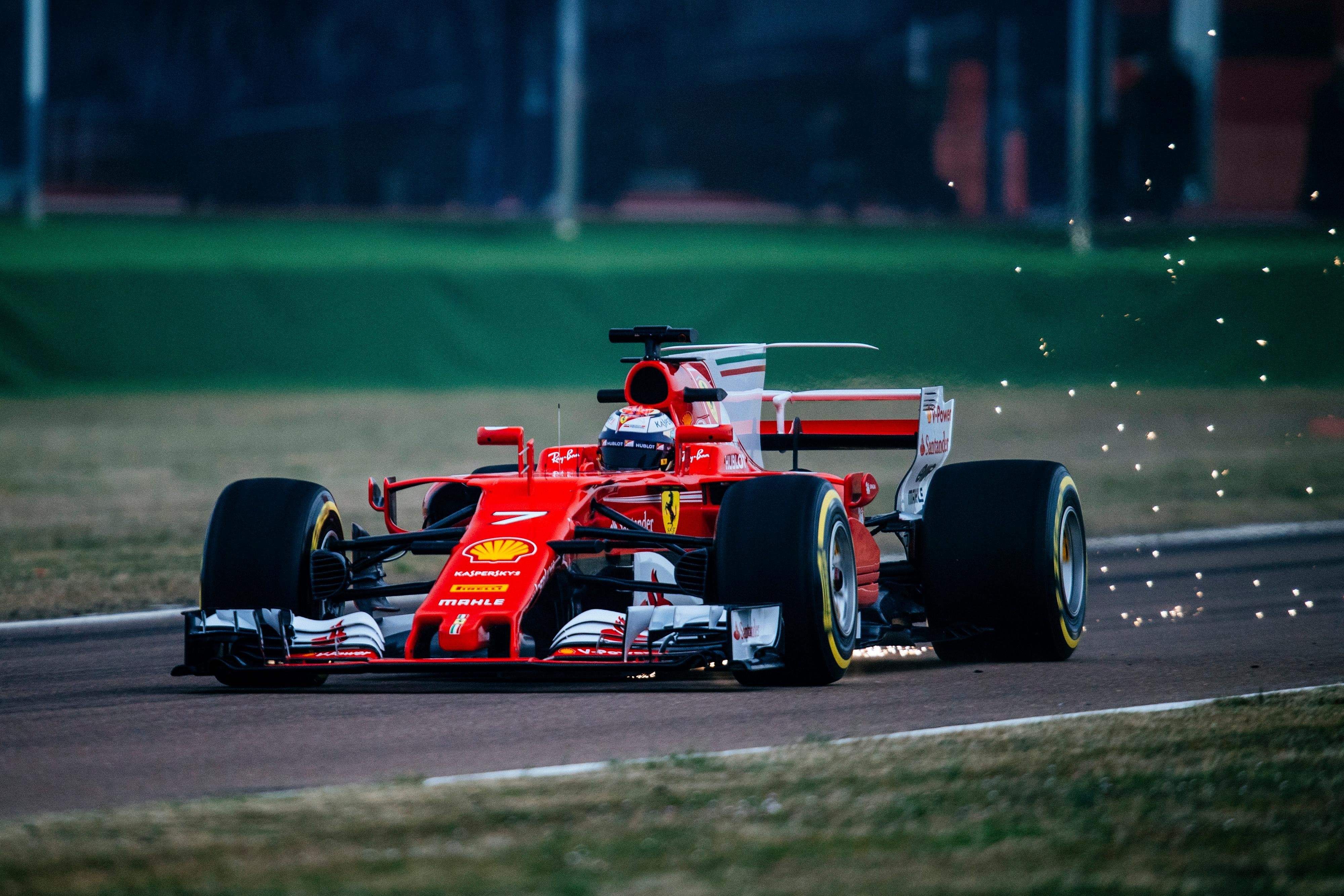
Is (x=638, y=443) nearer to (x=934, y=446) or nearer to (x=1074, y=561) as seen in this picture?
(x=934, y=446)

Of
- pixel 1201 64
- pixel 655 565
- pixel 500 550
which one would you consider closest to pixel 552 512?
pixel 500 550

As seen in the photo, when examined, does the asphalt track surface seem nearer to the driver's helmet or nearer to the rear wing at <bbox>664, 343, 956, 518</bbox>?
the rear wing at <bbox>664, 343, 956, 518</bbox>

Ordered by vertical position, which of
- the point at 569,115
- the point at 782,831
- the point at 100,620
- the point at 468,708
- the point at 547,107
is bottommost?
the point at 100,620

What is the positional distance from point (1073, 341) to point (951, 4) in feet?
22.9

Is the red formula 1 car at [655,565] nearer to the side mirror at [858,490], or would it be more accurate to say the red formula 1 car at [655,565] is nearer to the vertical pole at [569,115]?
the side mirror at [858,490]

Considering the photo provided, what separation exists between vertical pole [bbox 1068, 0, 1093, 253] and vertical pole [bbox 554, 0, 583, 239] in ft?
23.8

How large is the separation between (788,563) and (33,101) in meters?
23.3

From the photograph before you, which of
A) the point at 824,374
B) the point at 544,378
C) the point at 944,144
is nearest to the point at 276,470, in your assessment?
the point at 544,378

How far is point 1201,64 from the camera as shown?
78.4 feet

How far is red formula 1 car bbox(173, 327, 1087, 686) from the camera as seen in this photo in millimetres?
7250

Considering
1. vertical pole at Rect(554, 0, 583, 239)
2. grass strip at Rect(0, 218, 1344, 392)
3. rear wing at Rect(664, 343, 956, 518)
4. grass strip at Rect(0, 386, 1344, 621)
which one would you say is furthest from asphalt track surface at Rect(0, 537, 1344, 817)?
vertical pole at Rect(554, 0, 583, 239)

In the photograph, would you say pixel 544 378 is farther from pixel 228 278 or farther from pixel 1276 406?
pixel 1276 406

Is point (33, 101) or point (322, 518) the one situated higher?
point (33, 101)

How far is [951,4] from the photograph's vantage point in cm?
2927
